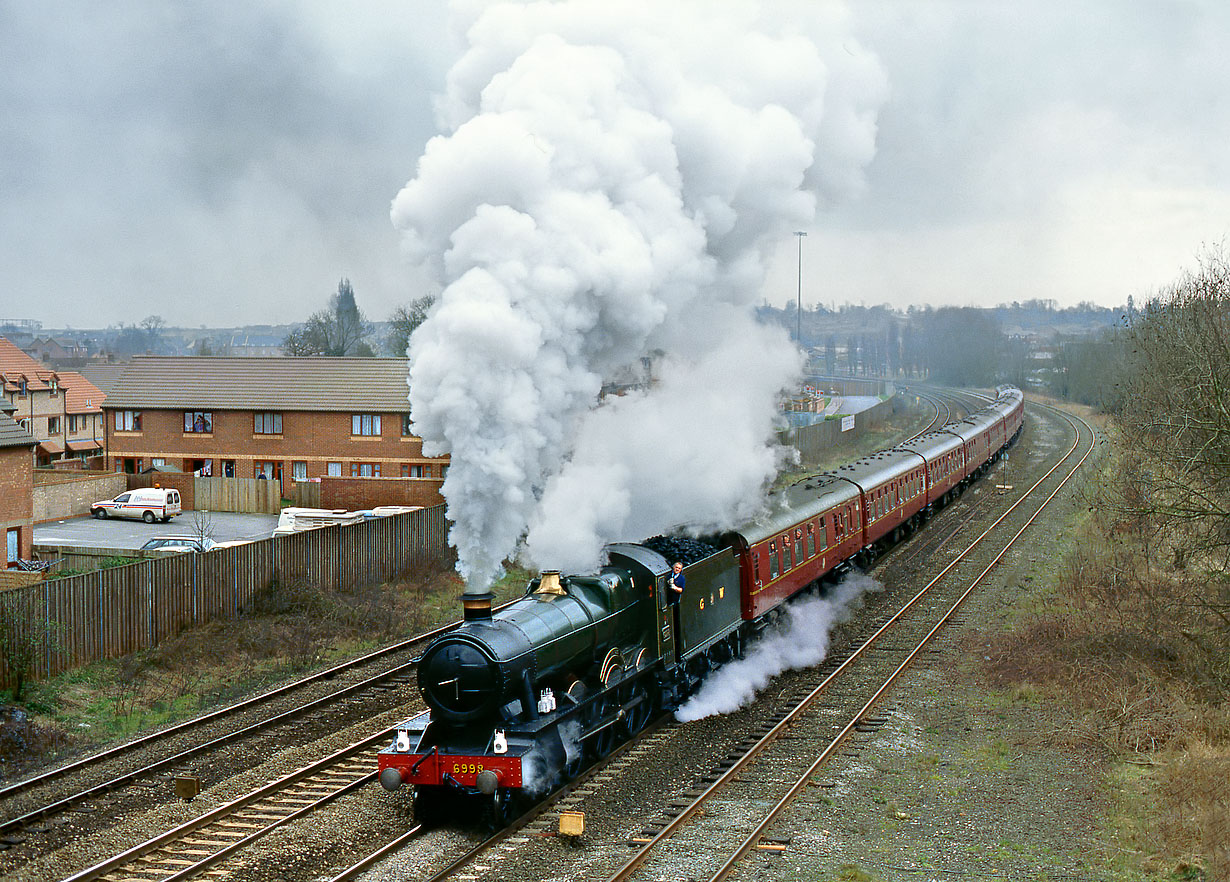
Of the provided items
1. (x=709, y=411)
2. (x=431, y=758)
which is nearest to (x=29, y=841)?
(x=431, y=758)

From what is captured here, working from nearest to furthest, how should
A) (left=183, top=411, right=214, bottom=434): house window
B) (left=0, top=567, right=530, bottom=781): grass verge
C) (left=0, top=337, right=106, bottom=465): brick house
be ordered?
(left=0, top=567, right=530, bottom=781): grass verge, (left=183, top=411, right=214, bottom=434): house window, (left=0, top=337, right=106, bottom=465): brick house

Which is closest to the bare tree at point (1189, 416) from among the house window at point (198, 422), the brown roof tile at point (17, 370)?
the house window at point (198, 422)

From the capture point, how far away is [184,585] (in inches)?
791

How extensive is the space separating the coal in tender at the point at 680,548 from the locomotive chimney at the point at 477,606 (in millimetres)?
4051

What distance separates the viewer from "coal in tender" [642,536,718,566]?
15.6 m

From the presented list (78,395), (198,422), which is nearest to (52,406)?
(78,395)

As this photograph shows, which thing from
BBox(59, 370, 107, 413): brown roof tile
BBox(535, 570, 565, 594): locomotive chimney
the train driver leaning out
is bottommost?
the train driver leaning out

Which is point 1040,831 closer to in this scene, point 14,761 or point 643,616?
point 643,616

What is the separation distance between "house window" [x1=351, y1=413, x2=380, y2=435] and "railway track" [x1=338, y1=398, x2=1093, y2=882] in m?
23.1

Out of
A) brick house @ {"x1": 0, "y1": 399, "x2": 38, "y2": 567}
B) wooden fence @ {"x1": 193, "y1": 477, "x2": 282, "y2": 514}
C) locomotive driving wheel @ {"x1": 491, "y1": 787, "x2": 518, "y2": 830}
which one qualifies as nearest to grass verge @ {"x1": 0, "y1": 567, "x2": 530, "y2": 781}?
locomotive driving wheel @ {"x1": 491, "y1": 787, "x2": 518, "y2": 830}

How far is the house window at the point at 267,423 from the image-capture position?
41469 mm

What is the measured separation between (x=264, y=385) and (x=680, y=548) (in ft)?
100

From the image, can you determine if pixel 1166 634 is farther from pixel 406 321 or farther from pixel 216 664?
pixel 406 321

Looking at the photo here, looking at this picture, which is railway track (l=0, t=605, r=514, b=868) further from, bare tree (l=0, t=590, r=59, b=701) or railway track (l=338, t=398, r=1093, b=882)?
railway track (l=338, t=398, r=1093, b=882)
